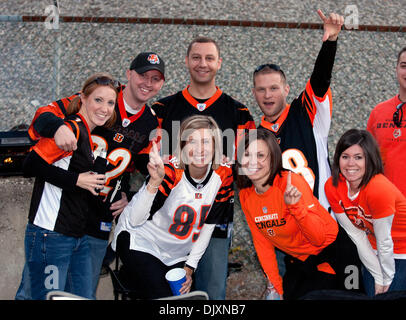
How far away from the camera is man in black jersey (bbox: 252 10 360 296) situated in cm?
299

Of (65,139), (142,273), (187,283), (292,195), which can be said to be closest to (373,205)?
(292,195)

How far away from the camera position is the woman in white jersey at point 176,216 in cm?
273

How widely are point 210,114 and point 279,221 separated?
1.12m

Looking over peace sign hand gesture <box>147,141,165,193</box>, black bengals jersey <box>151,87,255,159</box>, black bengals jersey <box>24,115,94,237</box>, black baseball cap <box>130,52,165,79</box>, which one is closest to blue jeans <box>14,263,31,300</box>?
black bengals jersey <box>24,115,94,237</box>

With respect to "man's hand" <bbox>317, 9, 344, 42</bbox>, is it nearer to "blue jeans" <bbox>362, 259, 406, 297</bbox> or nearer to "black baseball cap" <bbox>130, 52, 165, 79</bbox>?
"black baseball cap" <bbox>130, 52, 165, 79</bbox>

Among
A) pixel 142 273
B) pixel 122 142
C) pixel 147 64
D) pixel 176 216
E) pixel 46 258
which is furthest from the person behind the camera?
pixel 147 64

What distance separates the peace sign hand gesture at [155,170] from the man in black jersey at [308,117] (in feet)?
3.40

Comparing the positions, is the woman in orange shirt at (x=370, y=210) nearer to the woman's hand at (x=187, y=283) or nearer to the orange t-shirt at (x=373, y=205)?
the orange t-shirt at (x=373, y=205)

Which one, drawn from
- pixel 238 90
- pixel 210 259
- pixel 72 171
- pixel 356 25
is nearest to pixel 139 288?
pixel 210 259

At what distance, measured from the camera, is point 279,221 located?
2.79 m

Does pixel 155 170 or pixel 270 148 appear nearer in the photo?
pixel 155 170

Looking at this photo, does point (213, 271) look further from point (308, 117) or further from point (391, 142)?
point (391, 142)
